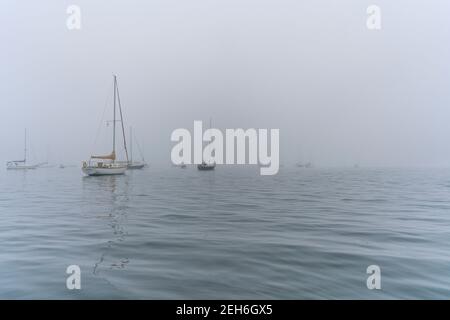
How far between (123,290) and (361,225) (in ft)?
47.8

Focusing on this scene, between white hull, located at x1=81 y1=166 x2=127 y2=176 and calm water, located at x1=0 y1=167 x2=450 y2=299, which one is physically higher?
white hull, located at x1=81 y1=166 x2=127 y2=176

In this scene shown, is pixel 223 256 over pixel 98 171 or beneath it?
beneath

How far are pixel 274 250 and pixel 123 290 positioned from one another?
19.9 ft

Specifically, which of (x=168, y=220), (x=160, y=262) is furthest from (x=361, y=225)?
(x=160, y=262)

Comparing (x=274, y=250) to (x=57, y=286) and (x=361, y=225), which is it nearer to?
(x=57, y=286)

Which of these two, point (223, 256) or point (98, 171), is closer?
point (223, 256)

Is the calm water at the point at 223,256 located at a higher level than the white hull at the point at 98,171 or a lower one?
lower

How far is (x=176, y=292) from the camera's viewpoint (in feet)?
27.6

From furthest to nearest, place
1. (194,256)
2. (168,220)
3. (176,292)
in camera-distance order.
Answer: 1. (168,220)
2. (194,256)
3. (176,292)

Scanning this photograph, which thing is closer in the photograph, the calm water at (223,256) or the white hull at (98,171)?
the calm water at (223,256)

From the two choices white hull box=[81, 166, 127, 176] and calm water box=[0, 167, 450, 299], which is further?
white hull box=[81, 166, 127, 176]
